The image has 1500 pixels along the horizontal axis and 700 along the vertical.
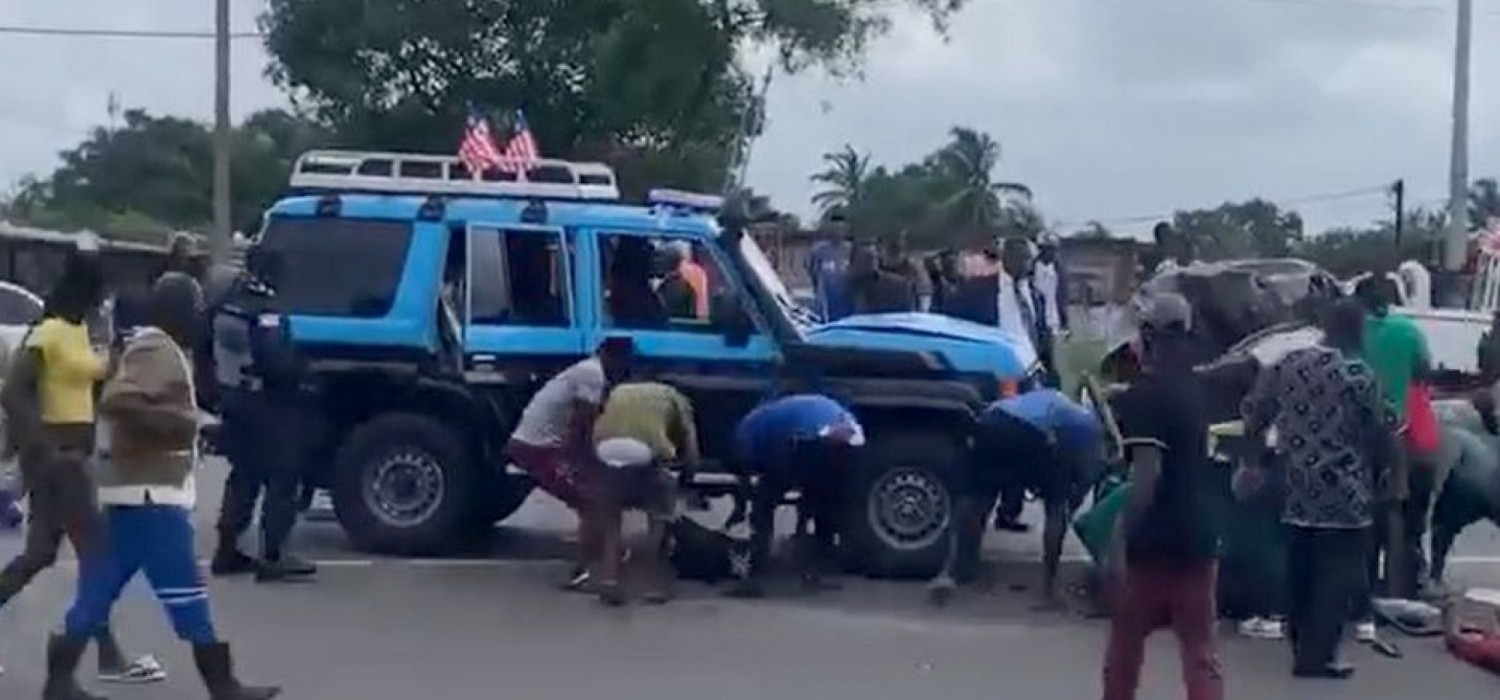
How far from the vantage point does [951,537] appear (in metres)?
15.3

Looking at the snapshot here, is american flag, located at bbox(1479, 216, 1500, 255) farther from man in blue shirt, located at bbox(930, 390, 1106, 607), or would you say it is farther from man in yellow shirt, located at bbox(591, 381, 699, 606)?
man in yellow shirt, located at bbox(591, 381, 699, 606)

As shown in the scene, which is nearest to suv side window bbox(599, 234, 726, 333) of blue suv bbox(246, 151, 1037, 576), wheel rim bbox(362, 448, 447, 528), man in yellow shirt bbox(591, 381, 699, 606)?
blue suv bbox(246, 151, 1037, 576)

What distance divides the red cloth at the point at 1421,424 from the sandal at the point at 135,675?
6298 millimetres

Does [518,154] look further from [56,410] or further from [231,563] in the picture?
[56,410]

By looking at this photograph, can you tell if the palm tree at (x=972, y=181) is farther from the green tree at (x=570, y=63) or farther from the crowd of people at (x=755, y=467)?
the crowd of people at (x=755, y=467)

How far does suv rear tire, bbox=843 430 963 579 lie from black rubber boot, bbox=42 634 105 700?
18.0ft

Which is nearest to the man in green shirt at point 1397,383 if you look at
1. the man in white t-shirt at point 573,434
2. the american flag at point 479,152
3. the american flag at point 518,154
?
the man in white t-shirt at point 573,434

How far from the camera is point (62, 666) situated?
35.8ft

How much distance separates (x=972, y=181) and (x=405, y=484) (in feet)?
140

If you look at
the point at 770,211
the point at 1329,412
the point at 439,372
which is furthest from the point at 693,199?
the point at 1329,412

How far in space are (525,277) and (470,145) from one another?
5.04 ft

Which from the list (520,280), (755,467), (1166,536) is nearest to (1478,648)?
(1166,536)

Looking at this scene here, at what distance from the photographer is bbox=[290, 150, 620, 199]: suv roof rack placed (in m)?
16.4

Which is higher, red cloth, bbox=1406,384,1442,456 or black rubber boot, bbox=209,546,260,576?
red cloth, bbox=1406,384,1442,456
